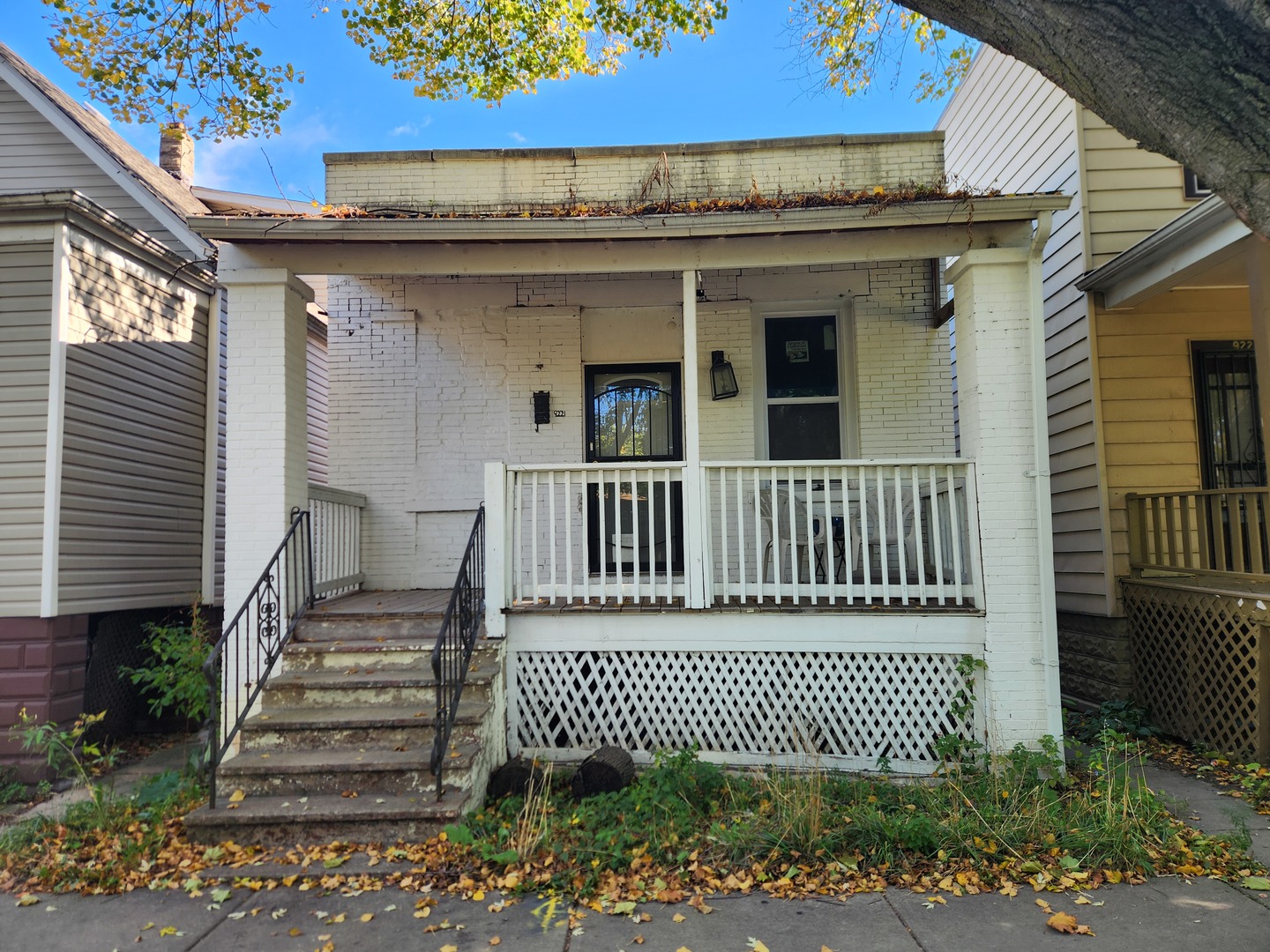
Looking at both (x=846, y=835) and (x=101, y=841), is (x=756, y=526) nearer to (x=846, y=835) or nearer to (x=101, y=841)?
(x=846, y=835)

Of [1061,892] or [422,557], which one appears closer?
[1061,892]

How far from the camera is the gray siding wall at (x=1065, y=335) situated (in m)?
7.24

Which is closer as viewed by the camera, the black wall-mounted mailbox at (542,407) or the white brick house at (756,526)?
the white brick house at (756,526)

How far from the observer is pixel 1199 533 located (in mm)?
6254

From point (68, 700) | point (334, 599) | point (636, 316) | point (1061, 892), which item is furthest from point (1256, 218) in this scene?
point (68, 700)

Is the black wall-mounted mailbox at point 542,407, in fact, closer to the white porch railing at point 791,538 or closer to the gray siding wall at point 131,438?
the white porch railing at point 791,538

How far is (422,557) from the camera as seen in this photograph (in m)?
7.37

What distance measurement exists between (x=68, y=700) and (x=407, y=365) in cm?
379

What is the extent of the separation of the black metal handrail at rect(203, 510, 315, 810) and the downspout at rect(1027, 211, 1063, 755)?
5119 millimetres

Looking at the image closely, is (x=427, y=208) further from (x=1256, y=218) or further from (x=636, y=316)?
(x=1256, y=218)

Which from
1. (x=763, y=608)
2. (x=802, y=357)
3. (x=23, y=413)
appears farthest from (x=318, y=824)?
(x=802, y=357)

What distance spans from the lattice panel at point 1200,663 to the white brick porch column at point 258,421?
684 cm

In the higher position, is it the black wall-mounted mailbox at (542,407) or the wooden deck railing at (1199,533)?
the black wall-mounted mailbox at (542,407)

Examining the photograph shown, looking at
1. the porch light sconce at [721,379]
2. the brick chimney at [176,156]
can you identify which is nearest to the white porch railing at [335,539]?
the porch light sconce at [721,379]
